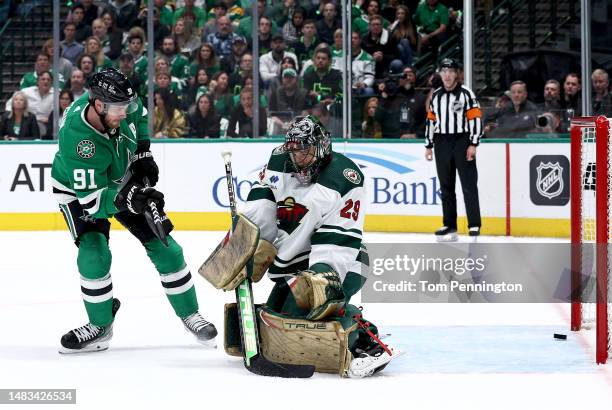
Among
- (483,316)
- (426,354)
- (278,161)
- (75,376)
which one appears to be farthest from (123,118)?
(483,316)

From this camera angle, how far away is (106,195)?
4.48 m

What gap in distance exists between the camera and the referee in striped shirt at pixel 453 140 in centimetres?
A: 891

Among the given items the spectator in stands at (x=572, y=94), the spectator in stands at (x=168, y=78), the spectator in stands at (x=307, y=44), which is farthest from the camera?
the spectator in stands at (x=168, y=78)

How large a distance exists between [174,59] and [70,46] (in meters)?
0.95

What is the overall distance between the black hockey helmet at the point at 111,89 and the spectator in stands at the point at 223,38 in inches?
227

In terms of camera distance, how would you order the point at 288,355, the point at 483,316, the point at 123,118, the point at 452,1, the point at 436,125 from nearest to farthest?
the point at 288,355
the point at 123,118
the point at 483,316
the point at 436,125
the point at 452,1

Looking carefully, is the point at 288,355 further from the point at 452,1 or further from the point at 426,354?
the point at 452,1

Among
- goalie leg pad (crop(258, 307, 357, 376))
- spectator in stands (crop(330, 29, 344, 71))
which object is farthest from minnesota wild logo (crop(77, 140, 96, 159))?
spectator in stands (crop(330, 29, 344, 71))

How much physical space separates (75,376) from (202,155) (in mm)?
5863

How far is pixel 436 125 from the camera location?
9.07 m

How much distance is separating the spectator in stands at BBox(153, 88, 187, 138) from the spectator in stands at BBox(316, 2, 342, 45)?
1.41 metres

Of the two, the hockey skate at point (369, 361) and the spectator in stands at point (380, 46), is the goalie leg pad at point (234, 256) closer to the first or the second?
the hockey skate at point (369, 361)

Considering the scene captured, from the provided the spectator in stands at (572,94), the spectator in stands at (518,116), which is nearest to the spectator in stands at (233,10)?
the spectator in stands at (518,116)

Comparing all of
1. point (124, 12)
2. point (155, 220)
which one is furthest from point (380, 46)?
point (155, 220)
